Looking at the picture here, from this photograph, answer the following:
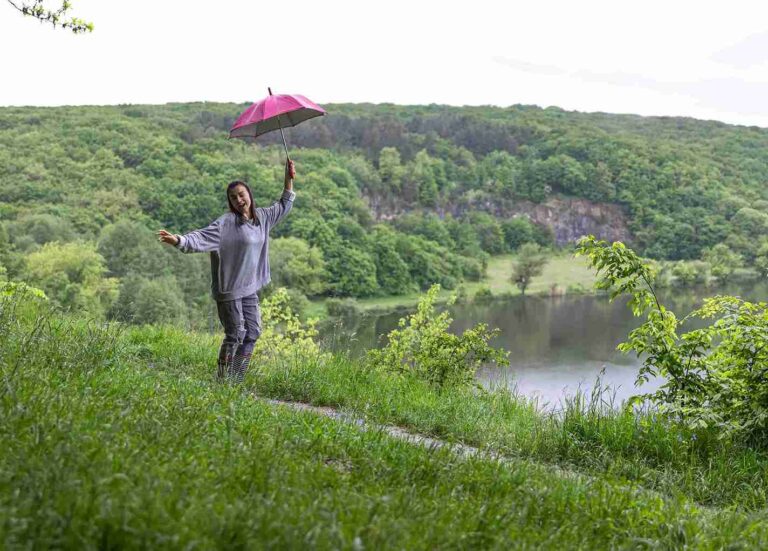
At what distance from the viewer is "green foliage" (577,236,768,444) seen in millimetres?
5764

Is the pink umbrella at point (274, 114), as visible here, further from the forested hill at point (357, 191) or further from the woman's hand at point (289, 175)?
the forested hill at point (357, 191)

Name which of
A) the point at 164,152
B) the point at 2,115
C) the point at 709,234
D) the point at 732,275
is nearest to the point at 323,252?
the point at 164,152

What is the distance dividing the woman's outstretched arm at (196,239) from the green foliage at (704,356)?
11.2ft

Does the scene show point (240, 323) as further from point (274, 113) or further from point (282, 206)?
point (274, 113)

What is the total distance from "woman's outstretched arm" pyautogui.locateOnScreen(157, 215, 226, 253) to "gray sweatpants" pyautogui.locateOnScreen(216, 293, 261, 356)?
1.81ft

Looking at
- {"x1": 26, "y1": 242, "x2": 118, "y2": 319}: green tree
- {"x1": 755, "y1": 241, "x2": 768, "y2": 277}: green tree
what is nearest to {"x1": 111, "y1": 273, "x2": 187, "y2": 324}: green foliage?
{"x1": 26, "y1": 242, "x2": 118, "y2": 319}: green tree

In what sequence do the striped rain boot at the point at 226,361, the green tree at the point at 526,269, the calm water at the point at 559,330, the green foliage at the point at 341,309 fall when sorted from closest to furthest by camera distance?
the striped rain boot at the point at 226,361
the calm water at the point at 559,330
the green foliage at the point at 341,309
the green tree at the point at 526,269

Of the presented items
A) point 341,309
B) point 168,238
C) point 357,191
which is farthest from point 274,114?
point 357,191

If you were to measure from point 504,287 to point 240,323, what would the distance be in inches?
3911

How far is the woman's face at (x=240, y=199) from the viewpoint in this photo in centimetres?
648

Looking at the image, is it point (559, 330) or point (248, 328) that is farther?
point (559, 330)

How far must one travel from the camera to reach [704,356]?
6.41m

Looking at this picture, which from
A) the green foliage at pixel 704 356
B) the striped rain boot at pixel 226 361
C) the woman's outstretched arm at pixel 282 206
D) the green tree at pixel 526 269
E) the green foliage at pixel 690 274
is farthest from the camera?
the green tree at pixel 526 269

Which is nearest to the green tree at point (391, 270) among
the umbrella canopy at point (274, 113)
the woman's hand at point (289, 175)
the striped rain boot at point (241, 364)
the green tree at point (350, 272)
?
the green tree at point (350, 272)
